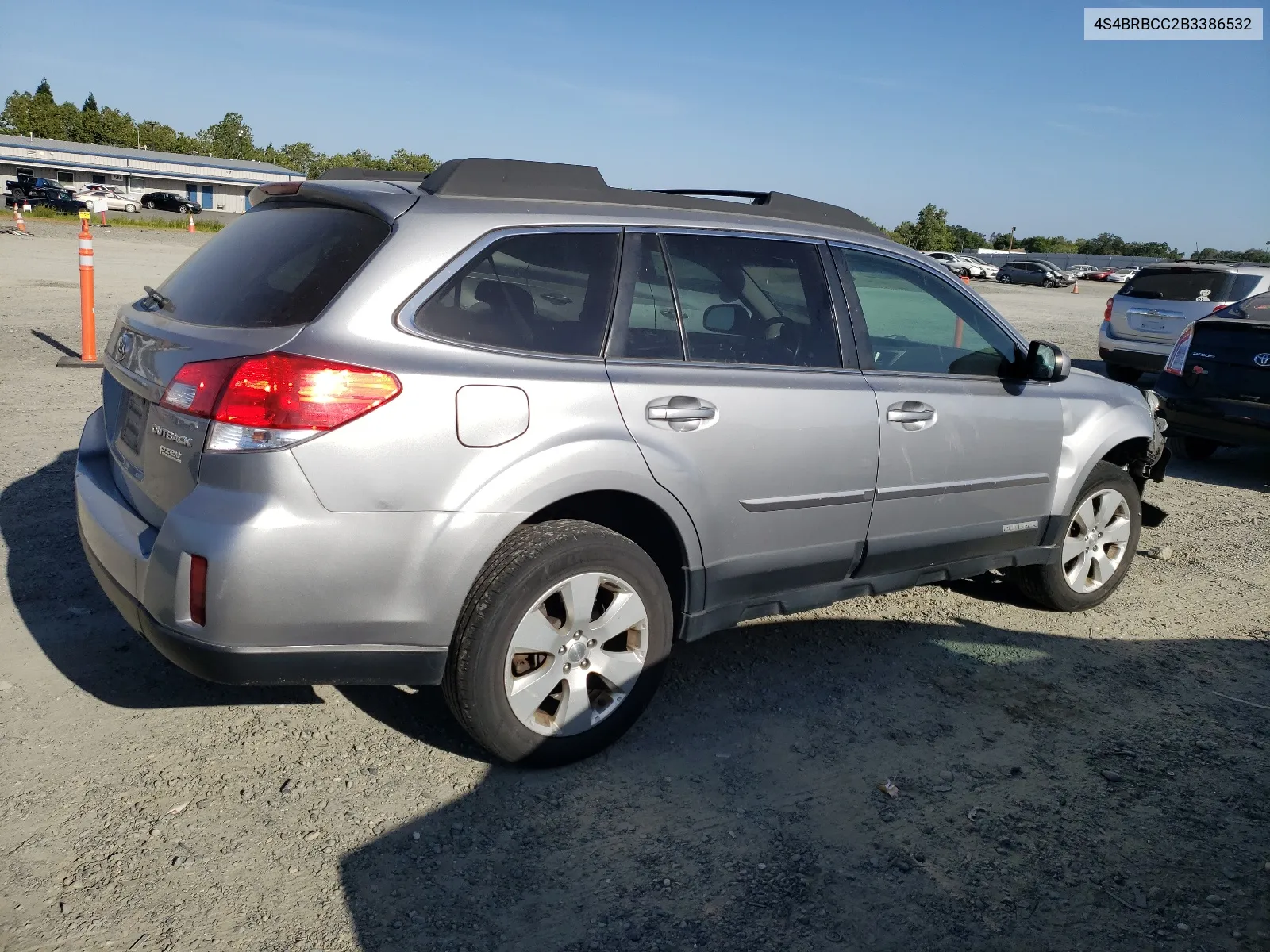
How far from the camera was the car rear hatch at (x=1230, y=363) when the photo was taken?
26.5 feet

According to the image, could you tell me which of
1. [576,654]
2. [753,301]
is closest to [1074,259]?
[753,301]

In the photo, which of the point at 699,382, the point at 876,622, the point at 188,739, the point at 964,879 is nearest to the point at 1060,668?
the point at 876,622

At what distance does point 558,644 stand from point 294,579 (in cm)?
87

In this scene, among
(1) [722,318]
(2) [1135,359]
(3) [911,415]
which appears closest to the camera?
(1) [722,318]

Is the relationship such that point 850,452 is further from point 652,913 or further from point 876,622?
point 652,913

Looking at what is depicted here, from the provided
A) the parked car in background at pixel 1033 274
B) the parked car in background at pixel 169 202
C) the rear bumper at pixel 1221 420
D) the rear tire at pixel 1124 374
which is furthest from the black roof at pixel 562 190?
the parked car in background at pixel 169 202

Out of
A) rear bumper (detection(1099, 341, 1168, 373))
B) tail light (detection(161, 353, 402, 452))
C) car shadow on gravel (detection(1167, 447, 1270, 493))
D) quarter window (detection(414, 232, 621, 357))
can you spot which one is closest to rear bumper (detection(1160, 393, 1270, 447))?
car shadow on gravel (detection(1167, 447, 1270, 493))

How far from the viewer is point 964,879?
3.04 metres

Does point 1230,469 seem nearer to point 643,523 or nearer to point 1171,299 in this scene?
point 1171,299

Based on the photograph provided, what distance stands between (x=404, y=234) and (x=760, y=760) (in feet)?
6.85

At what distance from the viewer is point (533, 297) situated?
11.2ft

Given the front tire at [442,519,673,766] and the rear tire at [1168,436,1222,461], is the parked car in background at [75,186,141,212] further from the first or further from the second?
the front tire at [442,519,673,766]

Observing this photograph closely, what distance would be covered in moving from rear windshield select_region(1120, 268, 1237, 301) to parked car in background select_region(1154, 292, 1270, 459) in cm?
503

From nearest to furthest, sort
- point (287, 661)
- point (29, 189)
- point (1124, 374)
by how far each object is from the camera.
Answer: point (287, 661)
point (1124, 374)
point (29, 189)
